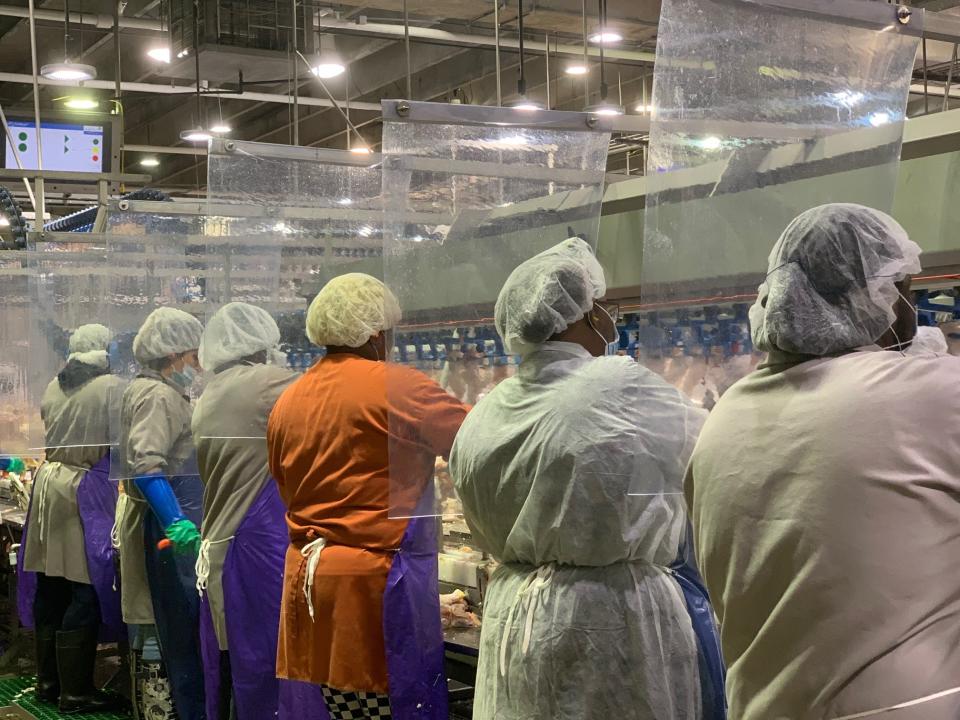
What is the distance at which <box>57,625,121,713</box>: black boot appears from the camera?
5.55 m

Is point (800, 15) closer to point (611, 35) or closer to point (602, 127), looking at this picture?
point (602, 127)

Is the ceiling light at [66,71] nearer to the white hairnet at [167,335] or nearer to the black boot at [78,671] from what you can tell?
the white hairnet at [167,335]

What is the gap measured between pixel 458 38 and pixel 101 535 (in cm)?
508

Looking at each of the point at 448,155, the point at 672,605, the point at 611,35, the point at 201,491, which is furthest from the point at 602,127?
the point at 611,35

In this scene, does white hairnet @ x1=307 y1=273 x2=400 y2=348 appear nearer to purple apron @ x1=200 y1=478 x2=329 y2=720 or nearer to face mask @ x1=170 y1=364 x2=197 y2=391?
purple apron @ x1=200 y1=478 x2=329 y2=720

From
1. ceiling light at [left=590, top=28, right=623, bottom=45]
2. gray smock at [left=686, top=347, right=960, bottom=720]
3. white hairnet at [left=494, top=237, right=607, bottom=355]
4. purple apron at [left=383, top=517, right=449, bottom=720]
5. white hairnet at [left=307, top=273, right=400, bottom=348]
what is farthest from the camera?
ceiling light at [left=590, top=28, right=623, bottom=45]

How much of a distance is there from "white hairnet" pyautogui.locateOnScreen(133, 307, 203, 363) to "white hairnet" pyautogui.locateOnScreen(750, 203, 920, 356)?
10.4ft

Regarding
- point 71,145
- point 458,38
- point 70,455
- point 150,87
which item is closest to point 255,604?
point 70,455

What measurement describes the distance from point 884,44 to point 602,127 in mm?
1009

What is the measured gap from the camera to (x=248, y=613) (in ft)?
12.9

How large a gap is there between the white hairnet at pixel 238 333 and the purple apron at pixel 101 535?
1.88 metres

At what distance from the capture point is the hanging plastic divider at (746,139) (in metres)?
1.99

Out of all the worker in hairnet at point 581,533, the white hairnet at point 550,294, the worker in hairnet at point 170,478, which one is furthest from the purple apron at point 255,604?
the white hairnet at point 550,294

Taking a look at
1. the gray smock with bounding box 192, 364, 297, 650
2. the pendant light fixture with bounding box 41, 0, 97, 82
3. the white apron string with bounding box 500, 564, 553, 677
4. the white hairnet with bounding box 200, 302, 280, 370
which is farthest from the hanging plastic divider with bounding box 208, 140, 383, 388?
the pendant light fixture with bounding box 41, 0, 97, 82
